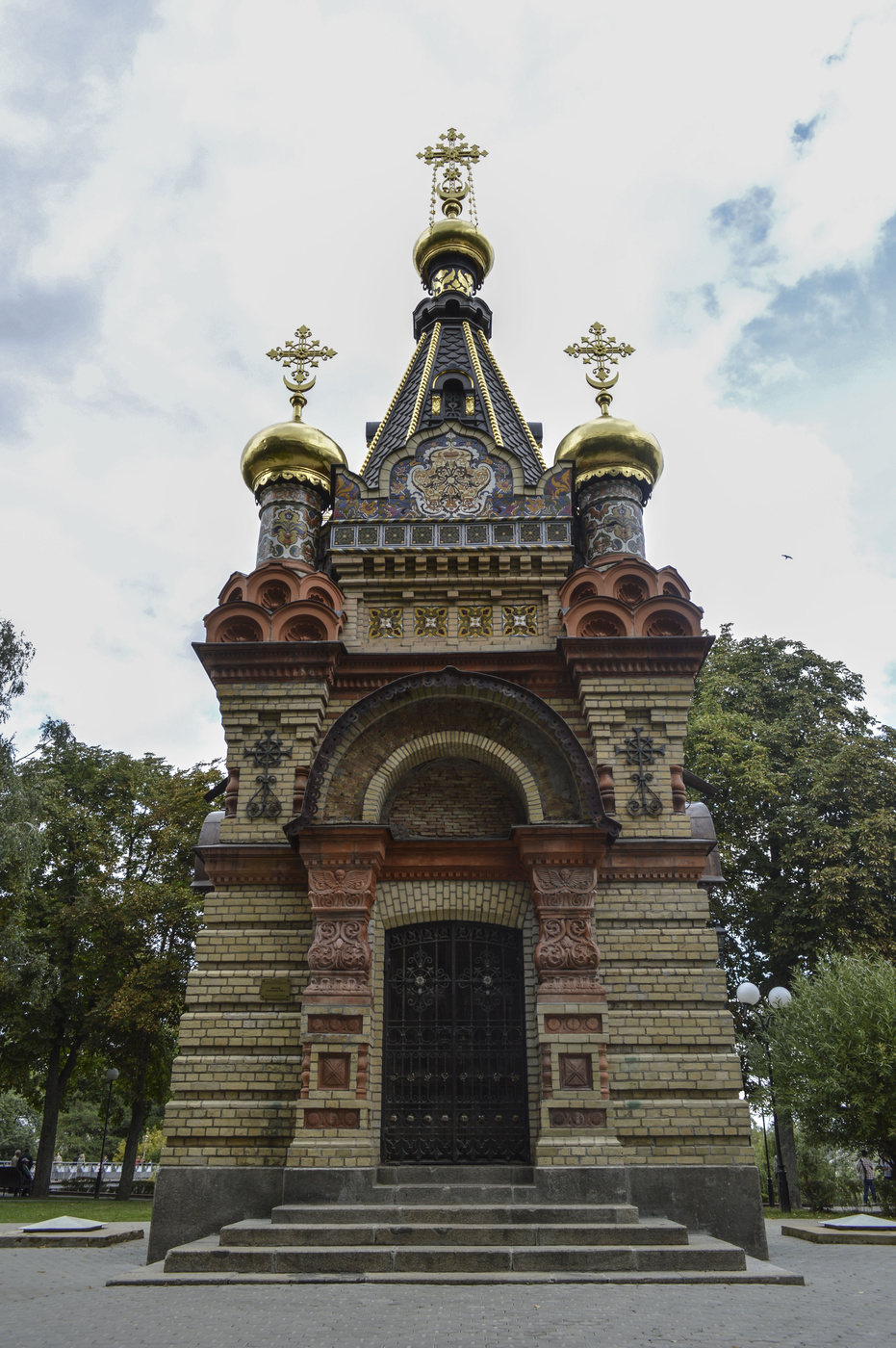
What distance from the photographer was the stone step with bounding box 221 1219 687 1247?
22.9ft

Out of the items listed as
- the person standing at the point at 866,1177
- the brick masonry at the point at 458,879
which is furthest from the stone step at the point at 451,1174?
the person standing at the point at 866,1177

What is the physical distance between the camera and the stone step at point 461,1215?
724cm

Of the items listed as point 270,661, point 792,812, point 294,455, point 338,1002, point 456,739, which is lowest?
point 338,1002

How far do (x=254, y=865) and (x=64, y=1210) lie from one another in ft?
31.8

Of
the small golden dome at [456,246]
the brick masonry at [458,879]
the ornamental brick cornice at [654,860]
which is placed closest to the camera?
the brick masonry at [458,879]

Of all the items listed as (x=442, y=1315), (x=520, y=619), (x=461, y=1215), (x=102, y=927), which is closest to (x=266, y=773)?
(x=520, y=619)

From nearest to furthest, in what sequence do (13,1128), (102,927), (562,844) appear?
(562,844) < (102,927) < (13,1128)

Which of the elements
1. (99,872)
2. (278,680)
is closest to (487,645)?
(278,680)

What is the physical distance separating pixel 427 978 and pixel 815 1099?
682cm

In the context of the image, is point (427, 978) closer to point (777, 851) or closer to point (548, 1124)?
point (548, 1124)

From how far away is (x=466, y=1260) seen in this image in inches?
263

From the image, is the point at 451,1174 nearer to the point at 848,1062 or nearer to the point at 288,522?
the point at 848,1062

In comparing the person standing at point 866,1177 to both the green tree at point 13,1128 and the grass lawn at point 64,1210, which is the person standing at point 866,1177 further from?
the green tree at point 13,1128

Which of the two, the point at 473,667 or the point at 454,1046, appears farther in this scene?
the point at 473,667
